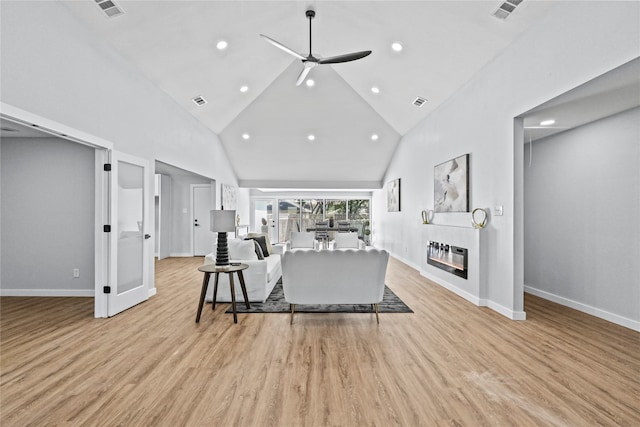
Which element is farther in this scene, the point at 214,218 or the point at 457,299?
the point at 457,299

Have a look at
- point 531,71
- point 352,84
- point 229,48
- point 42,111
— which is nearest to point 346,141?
point 352,84

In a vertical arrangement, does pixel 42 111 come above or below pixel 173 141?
below

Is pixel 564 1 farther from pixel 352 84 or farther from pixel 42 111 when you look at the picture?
pixel 42 111

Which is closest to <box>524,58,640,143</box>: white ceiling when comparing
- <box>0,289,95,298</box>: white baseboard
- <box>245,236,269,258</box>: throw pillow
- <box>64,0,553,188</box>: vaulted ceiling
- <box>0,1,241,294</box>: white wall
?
<box>64,0,553,188</box>: vaulted ceiling

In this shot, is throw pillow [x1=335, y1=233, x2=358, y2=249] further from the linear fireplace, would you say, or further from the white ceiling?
the white ceiling

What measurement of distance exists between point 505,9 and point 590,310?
12.1ft

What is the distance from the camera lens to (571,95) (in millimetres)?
2918

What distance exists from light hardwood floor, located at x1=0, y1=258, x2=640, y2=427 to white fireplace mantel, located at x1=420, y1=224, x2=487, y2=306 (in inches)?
15.6

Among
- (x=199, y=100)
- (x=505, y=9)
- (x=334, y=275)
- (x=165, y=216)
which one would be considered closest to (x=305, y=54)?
(x=505, y=9)

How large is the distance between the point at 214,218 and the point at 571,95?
397 centimetres

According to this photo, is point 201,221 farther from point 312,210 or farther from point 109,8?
point 109,8

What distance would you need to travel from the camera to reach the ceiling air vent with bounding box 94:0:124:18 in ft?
9.95

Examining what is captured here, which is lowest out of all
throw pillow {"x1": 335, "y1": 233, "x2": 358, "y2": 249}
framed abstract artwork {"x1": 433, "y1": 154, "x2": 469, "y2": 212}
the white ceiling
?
throw pillow {"x1": 335, "y1": 233, "x2": 358, "y2": 249}

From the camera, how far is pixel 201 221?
28.1 feet
